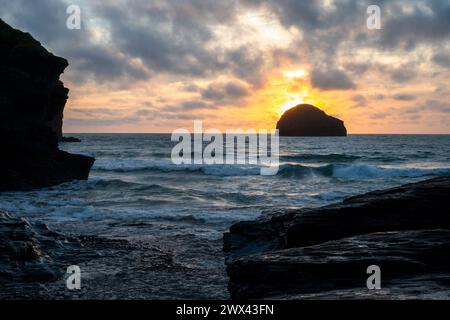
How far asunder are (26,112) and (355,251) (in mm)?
27382

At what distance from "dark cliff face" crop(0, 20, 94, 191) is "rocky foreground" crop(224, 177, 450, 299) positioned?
21719mm

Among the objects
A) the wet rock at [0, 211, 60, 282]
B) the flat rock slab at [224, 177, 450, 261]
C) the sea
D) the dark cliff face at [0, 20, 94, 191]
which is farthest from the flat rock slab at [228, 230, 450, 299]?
the dark cliff face at [0, 20, 94, 191]

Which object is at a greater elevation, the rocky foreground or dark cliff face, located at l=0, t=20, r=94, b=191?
dark cliff face, located at l=0, t=20, r=94, b=191

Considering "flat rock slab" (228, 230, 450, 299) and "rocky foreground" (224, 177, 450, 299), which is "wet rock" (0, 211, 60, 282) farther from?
"flat rock slab" (228, 230, 450, 299)

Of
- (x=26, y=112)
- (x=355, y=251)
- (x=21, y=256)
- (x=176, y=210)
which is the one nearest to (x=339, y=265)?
(x=355, y=251)

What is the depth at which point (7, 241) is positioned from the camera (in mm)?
10211

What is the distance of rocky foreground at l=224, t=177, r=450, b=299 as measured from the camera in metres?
5.73

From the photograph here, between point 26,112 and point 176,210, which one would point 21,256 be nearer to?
point 176,210

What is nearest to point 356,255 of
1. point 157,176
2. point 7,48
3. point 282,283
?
point 282,283

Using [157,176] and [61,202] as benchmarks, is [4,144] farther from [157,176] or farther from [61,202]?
[157,176]

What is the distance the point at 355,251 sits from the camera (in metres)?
6.91

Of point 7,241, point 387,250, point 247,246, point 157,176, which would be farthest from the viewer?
point 157,176

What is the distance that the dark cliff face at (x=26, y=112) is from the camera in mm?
28141

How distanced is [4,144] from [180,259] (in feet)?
69.4
